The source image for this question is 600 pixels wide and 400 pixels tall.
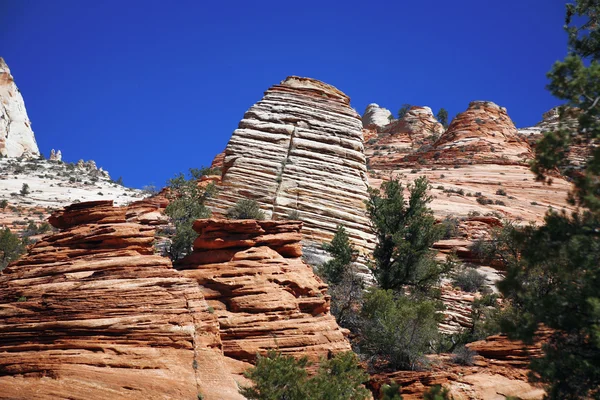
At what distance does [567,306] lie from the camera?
7.86m

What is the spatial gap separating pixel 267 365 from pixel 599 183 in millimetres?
7712

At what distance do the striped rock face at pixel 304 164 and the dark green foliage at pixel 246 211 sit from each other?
0.82m

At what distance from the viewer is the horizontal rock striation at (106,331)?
434 inches

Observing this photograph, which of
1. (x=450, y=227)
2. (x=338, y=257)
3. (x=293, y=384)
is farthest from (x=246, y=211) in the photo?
(x=450, y=227)

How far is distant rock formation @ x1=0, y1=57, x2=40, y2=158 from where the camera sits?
79.7 m

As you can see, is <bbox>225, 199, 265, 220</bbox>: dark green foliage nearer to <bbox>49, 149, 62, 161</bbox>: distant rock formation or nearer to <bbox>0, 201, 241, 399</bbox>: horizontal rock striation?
<bbox>0, 201, 241, 399</bbox>: horizontal rock striation

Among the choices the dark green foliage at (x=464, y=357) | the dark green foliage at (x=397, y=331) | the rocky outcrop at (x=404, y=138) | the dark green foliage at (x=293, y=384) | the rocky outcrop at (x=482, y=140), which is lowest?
the dark green foliage at (x=293, y=384)

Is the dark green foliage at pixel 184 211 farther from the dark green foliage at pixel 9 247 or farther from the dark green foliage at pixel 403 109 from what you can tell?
the dark green foliage at pixel 403 109

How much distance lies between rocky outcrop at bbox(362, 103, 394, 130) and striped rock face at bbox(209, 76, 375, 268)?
55595mm

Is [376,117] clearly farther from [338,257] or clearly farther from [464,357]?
[464,357]

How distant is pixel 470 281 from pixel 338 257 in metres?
7.63

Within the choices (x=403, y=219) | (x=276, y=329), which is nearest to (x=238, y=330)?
(x=276, y=329)

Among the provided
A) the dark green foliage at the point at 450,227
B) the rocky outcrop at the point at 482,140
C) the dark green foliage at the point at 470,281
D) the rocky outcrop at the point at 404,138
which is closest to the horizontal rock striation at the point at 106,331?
the dark green foliage at the point at 470,281

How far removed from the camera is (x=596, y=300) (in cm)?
695
